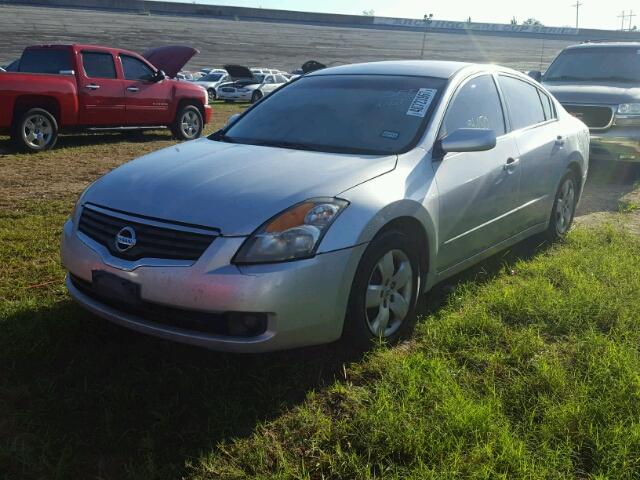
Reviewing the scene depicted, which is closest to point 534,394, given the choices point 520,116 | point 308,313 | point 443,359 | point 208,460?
point 443,359

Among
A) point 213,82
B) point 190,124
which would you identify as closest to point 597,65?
point 190,124

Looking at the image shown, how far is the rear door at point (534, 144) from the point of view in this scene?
4.52m

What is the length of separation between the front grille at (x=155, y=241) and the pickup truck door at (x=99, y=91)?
7.81m

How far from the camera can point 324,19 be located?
67.6m

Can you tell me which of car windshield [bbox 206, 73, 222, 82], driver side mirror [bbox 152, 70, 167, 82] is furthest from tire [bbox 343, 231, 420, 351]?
car windshield [bbox 206, 73, 222, 82]

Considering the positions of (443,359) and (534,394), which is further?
(443,359)

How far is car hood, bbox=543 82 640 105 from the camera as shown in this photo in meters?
8.02

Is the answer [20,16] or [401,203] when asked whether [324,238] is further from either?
[20,16]

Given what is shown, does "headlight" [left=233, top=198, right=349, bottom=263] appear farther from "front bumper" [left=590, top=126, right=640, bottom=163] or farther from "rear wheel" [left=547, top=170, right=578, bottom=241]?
"front bumper" [left=590, top=126, right=640, bottom=163]

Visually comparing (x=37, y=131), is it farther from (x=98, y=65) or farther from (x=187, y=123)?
(x=187, y=123)

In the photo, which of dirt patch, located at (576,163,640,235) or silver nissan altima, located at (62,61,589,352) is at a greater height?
silver nissan altima, located at (62,61,589,352)

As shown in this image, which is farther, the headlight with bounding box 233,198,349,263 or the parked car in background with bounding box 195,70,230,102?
the parked car in background with bounding box 195,70,230,102

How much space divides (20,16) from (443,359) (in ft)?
183

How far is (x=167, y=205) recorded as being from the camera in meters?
2.95
